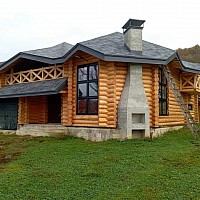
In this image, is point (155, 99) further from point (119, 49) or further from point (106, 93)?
point (119, 49)

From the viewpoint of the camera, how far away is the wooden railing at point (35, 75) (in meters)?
16.2

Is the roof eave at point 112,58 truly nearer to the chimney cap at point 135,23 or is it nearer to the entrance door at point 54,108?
the chimney cap at point 135,23

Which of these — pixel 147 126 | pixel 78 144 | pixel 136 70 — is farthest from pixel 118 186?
pixel 136 70

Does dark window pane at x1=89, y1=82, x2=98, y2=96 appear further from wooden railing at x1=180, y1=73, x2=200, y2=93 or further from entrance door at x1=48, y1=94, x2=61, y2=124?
wooden railing at x1=180, y1=73, x2=200, y2=93

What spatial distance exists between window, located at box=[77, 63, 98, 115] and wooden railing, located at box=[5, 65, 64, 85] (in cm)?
181

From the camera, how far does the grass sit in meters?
6.44

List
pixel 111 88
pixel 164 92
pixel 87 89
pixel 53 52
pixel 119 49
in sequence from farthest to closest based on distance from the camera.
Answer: pixel 53 52 < pixel 164 92 < pixel 87 89 < pixel 119 49 < pixel 111 88

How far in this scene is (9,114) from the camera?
725 inches

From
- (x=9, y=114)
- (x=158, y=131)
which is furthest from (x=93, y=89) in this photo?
(x=9, y=114)

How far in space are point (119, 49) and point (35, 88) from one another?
5.30 meters

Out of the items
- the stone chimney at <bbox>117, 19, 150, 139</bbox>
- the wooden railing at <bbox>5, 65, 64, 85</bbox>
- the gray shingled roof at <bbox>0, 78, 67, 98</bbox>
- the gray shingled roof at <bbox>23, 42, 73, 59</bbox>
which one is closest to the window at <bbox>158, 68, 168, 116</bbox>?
the stone chimney at <bbox>117, 19, 150, 139</bbox>

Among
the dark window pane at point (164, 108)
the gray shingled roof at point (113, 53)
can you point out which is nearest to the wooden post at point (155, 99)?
the gray shingled roof at point (113, 53)

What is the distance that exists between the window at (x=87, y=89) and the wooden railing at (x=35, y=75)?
1807mm

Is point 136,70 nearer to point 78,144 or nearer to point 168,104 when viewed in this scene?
point 168,104
